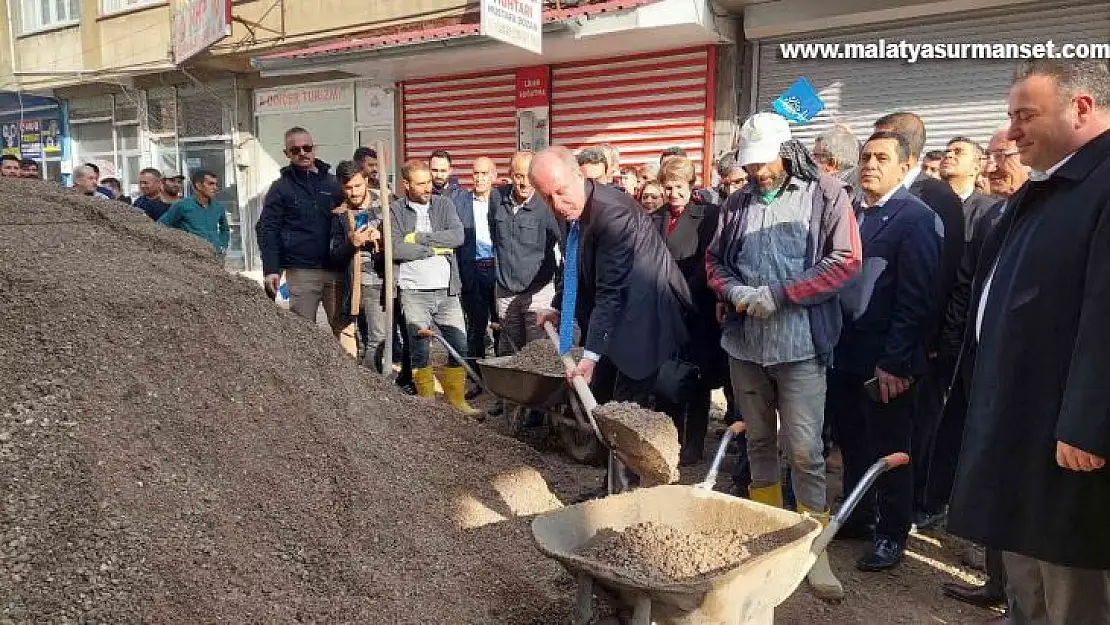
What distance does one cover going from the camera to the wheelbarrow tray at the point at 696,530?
6.75 ft

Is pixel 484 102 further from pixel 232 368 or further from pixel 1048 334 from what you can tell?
pixel 1048 334

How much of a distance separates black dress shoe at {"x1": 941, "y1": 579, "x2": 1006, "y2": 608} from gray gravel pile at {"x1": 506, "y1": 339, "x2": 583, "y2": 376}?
2.25m

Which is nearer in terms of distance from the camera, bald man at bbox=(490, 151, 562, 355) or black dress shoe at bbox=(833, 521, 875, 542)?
black dress shoe at bbox=(833, 521, 875, 542)

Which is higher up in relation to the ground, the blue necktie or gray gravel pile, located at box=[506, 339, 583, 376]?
the blue necktie

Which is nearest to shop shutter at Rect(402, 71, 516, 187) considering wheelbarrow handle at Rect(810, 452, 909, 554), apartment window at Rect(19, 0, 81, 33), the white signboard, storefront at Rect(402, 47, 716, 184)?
storefront at Rect(402, 47, 716, 184)

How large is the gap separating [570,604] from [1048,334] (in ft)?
5.96

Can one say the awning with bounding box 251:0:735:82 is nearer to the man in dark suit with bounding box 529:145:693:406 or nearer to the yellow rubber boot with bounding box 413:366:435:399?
the yellow rubber boot with bounding box 413:366:435:399

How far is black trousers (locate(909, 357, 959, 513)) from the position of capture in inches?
152

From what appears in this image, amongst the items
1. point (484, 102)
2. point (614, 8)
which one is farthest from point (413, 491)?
point (484, 102)

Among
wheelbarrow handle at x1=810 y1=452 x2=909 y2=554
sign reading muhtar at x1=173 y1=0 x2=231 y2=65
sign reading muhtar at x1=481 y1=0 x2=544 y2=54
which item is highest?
sign reading muhtar at x1=173 y1=0 x2=231 y2=65

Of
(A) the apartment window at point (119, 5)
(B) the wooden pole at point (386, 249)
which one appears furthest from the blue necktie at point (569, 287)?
(A) the apartment window at point (119, 5)

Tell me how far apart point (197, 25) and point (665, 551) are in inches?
535

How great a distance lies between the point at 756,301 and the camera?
3.02 meters

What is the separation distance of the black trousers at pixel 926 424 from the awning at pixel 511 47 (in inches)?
228
